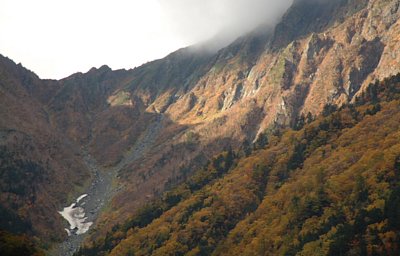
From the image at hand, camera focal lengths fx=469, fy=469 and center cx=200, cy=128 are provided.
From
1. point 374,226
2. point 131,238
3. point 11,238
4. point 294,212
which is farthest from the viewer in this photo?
point 131,238

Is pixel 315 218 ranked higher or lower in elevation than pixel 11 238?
lower

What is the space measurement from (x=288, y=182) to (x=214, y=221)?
3238cm

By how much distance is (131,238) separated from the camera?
644 ft

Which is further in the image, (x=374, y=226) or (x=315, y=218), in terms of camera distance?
(x=315, y=218)

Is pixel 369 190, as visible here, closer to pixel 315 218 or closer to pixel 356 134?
pixel 315 218

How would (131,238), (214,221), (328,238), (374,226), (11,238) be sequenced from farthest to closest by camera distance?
(131,238)
(214,221)
(328,238)
(374,226)
(11,238)

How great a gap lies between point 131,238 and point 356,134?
102 meters

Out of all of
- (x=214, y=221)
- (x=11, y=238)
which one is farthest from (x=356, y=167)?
(x=11, y=238)

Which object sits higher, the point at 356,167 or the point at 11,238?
the point at 11,238

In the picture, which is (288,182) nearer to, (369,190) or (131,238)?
(369,190)

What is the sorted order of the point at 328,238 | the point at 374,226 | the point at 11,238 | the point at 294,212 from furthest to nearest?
the point at 294,212 < the point at 328,238 < the point at 374,226 < the point at 11,238

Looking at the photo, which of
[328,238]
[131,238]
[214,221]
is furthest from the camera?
[131,238]

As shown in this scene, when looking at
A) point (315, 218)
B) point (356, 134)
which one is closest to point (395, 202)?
point (315, 218)

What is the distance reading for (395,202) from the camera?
4510 inches
